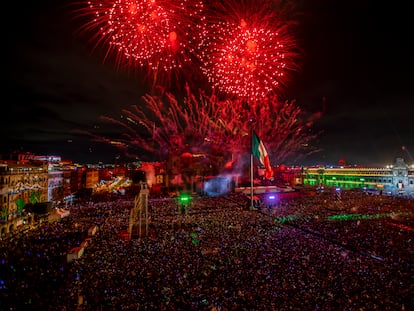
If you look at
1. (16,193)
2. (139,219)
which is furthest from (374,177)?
(16,193)

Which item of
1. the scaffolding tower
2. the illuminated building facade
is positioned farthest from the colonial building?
the illuminated building facade

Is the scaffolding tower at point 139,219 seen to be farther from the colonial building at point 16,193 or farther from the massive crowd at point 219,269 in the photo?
the colonial building at point 16,193

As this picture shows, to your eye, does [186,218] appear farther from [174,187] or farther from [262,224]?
[174,187]

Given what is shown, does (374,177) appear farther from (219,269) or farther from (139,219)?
(219,269)

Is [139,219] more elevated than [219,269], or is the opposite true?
[139,219]

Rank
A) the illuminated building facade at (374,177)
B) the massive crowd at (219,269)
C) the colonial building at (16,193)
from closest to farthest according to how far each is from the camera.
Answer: the massive crowd at (219,269) < the colonial building at (16,193) < the illuminated building facade at (374,177)

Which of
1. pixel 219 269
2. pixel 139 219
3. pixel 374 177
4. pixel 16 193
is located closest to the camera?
pixel 219 269

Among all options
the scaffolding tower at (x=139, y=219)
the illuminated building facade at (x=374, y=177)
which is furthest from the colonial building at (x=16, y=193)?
the illuminated building facade at (x=374, y=177)
